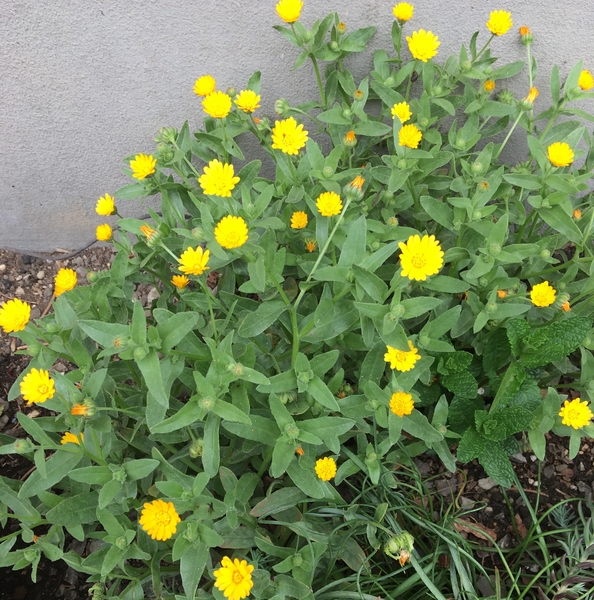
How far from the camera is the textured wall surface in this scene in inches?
66.4

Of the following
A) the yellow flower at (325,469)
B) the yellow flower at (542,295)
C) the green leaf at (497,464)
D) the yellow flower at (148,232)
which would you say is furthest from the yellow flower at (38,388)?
the yellow flower at (542,295)

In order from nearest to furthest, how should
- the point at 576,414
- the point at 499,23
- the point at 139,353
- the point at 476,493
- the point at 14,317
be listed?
1. the point at 139,353
2. the point at 14,317
3. the point at 576,414
4. the point at 499,23
5. the point at 476,493

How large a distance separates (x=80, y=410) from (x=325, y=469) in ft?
2.21

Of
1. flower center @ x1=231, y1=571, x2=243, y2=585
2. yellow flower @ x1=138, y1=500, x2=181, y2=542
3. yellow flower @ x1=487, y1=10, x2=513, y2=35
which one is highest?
yellow flower @ x1=487, y1=10, x2=513, y2=35

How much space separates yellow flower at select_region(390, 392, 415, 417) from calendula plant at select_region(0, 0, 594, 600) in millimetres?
12

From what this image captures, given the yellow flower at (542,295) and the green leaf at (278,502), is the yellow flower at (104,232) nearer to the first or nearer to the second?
the green leaf at (278,502)

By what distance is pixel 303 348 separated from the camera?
5.23 feet

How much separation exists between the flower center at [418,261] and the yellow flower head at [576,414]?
661 mm

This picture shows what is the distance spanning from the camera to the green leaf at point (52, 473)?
129 centimetres

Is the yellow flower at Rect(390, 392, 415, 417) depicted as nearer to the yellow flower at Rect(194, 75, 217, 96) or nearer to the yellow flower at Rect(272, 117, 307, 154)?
the yellow flower at Rect(272, 117, 307, 154)

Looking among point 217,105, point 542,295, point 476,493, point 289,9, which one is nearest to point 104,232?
point 217,105

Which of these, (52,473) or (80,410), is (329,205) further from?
(52,473)

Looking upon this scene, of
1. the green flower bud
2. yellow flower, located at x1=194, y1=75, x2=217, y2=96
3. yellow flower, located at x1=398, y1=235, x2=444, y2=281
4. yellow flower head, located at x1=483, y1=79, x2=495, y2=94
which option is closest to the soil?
the green flower bud

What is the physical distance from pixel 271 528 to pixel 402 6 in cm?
181
